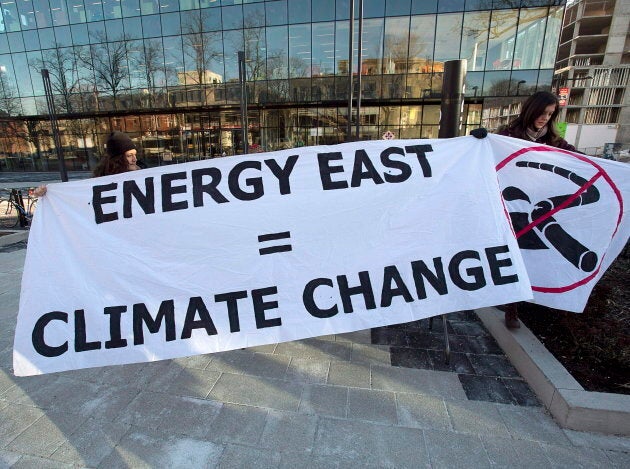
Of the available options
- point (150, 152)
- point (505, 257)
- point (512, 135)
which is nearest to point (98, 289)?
point (505, 257)

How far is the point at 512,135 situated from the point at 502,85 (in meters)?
19.0

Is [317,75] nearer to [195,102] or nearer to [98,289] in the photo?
[195,102]

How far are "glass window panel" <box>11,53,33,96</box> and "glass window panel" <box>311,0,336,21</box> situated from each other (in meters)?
20.1

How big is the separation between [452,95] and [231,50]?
1993 centimetres

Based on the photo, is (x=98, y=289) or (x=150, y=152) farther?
(x=150, y=152)

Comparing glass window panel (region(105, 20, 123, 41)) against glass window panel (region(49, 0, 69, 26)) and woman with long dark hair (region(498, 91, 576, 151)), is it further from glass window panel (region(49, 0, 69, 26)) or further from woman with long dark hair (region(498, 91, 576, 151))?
woman with long dark hair (region(498, 91, 576, 151))

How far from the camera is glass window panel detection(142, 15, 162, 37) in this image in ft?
70.2

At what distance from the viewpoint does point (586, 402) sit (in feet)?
7.67

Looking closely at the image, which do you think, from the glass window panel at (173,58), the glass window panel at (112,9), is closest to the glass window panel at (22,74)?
the glass window panel at (112,9)

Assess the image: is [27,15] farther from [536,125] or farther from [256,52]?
[536,125]

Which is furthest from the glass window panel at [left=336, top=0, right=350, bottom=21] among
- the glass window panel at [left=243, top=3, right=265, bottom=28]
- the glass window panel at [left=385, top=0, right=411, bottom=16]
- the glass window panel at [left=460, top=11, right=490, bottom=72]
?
the glass window panel at [left=460, top=11, right=490, bottom=72]

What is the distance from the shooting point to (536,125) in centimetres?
318

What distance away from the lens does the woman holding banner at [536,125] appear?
3.09 metres

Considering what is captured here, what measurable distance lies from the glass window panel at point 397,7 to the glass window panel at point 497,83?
18.1ft
